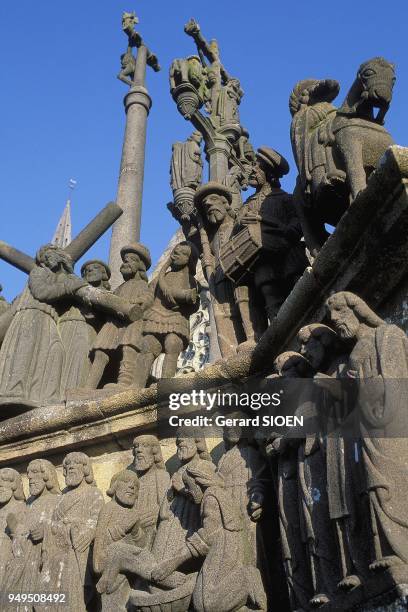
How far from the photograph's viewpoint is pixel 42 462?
704 centimetres

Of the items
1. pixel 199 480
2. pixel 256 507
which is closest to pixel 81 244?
pixel 199 480

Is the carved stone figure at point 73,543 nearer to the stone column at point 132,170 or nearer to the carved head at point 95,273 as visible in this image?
the carved head at point 95,273

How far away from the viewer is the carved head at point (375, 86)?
5645 mm

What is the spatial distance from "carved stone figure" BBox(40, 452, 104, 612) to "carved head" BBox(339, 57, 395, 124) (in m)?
3.64

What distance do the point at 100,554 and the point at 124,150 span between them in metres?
11.2

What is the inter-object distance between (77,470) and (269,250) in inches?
97.5

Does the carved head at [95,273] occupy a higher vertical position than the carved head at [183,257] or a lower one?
higher

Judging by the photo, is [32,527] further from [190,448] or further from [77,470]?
[190,448]

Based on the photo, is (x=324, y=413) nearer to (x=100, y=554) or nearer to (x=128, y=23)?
(x=100, y=554)

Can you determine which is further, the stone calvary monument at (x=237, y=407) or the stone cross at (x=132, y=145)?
the stone cross at (x=132, y=145)

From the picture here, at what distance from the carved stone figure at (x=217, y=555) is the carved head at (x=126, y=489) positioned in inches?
30.0

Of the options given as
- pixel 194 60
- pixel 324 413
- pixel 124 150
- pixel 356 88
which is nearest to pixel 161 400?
pixel 324 413

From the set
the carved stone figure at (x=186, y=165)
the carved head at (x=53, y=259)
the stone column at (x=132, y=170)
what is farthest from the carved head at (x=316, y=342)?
the carved stone figure at (x=186, y=165)

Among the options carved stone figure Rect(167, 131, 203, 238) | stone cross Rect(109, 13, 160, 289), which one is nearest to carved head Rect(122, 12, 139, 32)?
stone cross Rect(109, 13, 160, 289)
